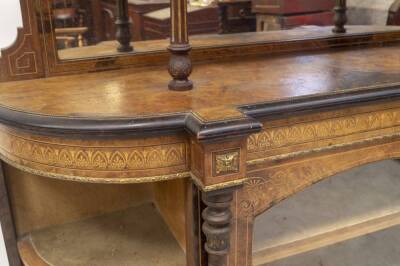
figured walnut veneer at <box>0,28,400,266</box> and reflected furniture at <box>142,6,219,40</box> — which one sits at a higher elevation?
reflected furniture at <box>142,6,219,40</box>

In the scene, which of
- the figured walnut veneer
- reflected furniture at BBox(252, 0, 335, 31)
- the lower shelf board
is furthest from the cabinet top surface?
the lower shelf board

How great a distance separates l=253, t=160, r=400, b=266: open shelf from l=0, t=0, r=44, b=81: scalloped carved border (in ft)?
2.23

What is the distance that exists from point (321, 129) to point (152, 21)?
50 centimetres

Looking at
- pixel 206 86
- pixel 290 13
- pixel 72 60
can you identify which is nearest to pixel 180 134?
pixel 206 86

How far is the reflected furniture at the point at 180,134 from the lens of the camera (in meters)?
0.75

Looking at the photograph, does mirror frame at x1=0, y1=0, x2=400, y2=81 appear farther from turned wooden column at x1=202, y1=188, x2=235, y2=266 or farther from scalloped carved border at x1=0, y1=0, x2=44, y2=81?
turned wooden column at x1=202, y1=188, x2=235, y2=266

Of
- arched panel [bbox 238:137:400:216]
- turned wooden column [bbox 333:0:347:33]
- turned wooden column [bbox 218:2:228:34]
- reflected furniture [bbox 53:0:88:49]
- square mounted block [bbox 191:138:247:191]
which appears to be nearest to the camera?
square mounted block [bbox 191:138:247:191]

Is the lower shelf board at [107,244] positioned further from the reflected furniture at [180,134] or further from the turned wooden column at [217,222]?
the turned wooden column at [217,222]

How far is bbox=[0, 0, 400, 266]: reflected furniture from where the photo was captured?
0.75 metres

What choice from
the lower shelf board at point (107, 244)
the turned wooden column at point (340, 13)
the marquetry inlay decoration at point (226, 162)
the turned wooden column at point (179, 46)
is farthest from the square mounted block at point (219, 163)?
the turned wooden column at point (340, 13)

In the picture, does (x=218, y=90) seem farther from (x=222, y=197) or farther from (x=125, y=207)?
(x=125, y=207)

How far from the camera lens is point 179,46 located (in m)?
0.83

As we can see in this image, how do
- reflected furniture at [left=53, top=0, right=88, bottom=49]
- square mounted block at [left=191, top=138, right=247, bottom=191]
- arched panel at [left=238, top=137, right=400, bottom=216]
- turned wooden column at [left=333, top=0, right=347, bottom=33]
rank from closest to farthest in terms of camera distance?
1. square mounted block at [left=191, top=138, right=247, bottom=191]
2. arched panel at [left=238, top=137, right=400, bottom=216]
3. reflected furniture at [left=53, top=0, right=88, bottom=49]
4. turned wooden column at [left=333, top=0, right=347, bottom=33]

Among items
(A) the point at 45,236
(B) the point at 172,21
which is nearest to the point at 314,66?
(B) the point at 172,21
